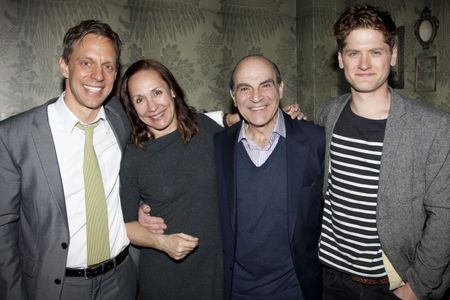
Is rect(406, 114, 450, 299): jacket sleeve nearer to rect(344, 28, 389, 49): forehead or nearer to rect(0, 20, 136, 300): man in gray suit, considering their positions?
rect(344, 28, 389, 49): forehead

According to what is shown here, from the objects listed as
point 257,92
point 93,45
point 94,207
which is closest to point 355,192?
point 257,92

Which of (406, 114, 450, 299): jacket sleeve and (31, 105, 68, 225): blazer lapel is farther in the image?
(31, 105, 68, 225): blazer lapel

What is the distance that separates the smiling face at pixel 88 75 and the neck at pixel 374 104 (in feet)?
4.37

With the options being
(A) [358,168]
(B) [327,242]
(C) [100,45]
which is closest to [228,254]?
(B) [327,242]

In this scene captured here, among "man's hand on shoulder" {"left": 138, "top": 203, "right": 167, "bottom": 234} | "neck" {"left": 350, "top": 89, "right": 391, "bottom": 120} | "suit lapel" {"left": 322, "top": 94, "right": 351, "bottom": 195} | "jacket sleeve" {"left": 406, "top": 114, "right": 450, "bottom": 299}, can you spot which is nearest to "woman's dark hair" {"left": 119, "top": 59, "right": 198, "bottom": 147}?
"man's hand on shoulder" {"left": 138, "top": 203, "right": 167, "bottom": 234}

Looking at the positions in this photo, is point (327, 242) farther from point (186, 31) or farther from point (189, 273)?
point (186, 31)

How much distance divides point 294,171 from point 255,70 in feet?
1.98

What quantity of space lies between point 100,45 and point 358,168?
4.93 feet

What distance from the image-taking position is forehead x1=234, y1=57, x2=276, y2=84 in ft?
6.56

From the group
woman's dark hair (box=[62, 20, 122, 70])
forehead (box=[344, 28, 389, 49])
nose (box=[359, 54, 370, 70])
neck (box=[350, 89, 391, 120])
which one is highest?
woman's dark hair (box=[62, 20, 122, 70])

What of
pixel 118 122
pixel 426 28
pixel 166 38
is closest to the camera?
pixel 118 122

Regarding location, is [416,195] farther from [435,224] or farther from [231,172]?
[231,172]

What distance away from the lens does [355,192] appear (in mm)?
1754

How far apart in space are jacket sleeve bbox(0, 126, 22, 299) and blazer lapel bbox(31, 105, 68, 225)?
13cm
